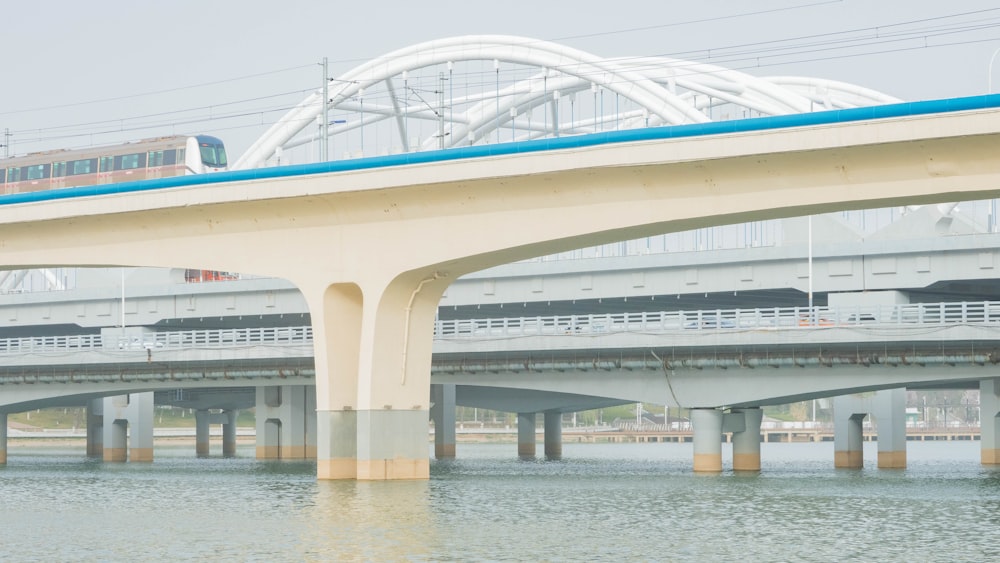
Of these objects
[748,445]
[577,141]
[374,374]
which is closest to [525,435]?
[748,445]

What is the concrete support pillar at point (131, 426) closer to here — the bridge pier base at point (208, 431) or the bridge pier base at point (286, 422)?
the bridge pier base at point (286, 422)

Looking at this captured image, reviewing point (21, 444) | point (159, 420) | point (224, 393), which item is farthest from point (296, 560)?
point (159, 420)

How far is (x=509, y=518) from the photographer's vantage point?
132ft

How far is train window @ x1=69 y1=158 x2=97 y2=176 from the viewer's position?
10150 centimetres

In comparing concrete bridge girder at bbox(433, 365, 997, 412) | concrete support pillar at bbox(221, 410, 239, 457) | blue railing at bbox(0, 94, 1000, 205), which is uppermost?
blue railing at bbox(0, 94, 1000, 205)

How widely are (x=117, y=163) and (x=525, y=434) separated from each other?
34.2m

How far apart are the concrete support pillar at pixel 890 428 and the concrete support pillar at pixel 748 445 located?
31.0 feet

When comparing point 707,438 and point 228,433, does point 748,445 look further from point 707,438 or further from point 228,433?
point 228,433

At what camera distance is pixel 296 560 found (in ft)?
100

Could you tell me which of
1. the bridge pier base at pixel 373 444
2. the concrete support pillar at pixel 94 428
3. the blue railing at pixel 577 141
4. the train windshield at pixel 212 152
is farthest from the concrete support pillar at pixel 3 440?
the bridge pier base at pixel 373 444

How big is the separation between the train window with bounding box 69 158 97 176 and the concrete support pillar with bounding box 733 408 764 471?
54.9 metres

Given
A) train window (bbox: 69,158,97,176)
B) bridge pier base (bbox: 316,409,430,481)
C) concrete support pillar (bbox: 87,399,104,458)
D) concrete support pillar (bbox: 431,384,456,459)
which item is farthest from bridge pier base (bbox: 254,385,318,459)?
bridge pier base (bbox: 316,409,430,481)

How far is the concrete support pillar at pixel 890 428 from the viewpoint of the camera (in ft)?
237

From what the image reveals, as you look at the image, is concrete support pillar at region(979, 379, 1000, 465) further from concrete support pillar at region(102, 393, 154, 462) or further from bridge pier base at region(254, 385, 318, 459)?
concrete support pillar at region(102, 393, 154, 462)
